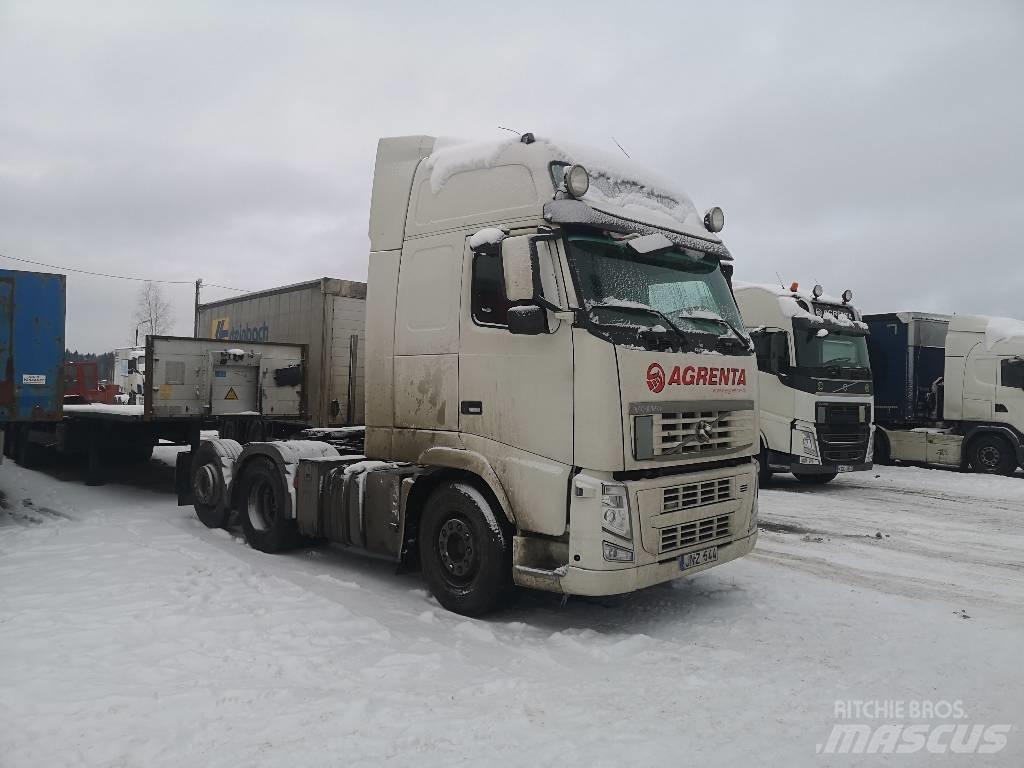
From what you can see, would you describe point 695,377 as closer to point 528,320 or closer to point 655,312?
point 655,312

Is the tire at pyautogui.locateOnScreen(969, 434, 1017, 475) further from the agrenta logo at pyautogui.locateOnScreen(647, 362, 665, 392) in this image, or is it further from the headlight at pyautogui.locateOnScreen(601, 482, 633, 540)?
the headlight at pyautogui.locateOnScreen(601, 482, 633, 540)

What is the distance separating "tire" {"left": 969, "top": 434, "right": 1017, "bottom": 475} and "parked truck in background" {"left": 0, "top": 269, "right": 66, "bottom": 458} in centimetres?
1592

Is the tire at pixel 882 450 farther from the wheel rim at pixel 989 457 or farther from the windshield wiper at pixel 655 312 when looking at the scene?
the windshield wiper at pixel 655 312

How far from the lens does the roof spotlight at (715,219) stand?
6328 millimetres

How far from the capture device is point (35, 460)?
13.3 m

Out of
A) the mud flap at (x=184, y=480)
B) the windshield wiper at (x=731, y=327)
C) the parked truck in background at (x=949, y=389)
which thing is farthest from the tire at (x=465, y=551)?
the parked truck in background at (x=949, y=389)

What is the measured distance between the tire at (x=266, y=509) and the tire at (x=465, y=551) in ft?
6.86

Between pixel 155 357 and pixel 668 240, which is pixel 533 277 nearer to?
pixel 668 240

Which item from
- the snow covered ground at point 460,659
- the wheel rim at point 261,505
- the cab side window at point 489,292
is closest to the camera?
the snow covered ground at point 460,659

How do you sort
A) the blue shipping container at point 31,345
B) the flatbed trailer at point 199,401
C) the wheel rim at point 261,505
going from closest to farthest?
the wheel rim at point 261,505 → the blue shipping container at point 31,345 → the flatbed trailer at point 199,401

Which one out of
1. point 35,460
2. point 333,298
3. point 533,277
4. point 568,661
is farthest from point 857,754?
point 35,460

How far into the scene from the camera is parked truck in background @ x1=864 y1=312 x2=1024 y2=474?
14.1m

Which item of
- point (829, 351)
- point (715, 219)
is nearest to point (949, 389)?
point (829, 351)

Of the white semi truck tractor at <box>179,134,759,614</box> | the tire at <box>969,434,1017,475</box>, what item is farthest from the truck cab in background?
the tire at <box>969,434,1017,475</box>
